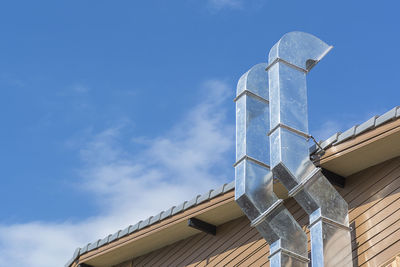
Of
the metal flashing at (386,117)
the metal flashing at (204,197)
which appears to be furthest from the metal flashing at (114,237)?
the metal flashing at (386,117)

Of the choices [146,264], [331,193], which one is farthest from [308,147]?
[146,264]

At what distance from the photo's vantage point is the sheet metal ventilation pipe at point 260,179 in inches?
357

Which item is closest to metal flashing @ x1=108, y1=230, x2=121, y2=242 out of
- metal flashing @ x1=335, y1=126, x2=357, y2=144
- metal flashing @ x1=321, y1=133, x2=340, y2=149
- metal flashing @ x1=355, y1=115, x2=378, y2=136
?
metal flashing @ x1=321, y1=133, x2=340, y2=149

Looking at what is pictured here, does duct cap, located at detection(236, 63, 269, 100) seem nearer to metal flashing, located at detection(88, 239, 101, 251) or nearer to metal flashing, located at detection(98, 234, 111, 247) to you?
metal flashing, located at detection(98, 234, 111, 247)

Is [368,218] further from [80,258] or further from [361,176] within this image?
[80,258]

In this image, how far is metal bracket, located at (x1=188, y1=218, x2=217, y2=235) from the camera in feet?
36.5

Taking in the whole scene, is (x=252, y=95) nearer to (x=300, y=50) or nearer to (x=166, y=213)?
(x=300, y=50)

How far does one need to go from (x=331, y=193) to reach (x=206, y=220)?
2683 mm

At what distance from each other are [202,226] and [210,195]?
2.19 feet

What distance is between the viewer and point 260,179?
973cm

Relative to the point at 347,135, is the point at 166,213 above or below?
above

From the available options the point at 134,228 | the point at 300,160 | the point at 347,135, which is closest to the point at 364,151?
the point at 347,135

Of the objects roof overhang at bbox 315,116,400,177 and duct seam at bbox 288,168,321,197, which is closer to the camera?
roof overhang at bbox 315,116,400,177

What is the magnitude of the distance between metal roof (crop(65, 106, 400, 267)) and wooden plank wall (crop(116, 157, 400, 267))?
61 centimetres
